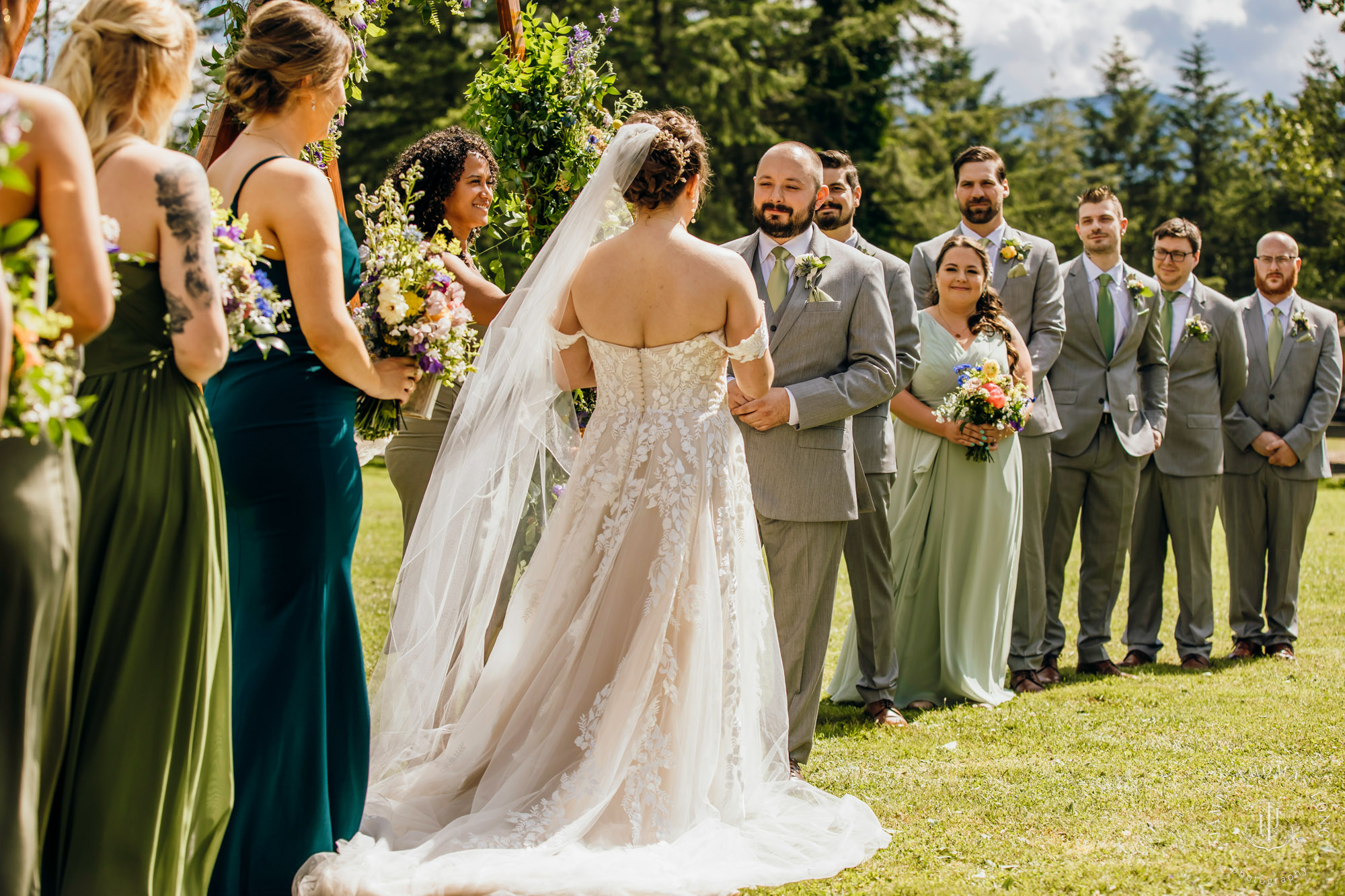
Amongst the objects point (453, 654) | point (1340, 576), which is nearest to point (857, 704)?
point (453, 654)

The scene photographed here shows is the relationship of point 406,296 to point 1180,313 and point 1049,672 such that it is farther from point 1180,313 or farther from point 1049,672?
point 1180,313

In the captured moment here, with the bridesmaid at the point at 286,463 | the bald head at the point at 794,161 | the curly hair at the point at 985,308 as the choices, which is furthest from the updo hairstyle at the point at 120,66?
the curly hair at the point at 985,308

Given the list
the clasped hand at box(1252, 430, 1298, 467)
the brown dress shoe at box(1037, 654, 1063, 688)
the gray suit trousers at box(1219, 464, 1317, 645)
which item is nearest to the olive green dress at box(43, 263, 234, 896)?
the brown dress shoe at box(1037, 654, 1063, 688)

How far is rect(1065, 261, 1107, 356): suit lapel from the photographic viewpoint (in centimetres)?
750

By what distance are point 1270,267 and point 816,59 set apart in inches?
1045

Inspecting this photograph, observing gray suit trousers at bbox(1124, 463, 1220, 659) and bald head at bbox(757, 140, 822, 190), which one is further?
gray suit trousers at bbox(1124, 463, 1220, 659)

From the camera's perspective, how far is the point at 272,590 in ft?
11.7

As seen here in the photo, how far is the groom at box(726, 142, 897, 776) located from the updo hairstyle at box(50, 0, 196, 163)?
2727mm

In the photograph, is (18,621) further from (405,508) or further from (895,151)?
(895,151)

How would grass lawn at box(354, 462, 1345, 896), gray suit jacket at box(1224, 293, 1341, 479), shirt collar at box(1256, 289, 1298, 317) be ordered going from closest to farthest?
grass lawn at box(354, 462, 1345, 896), gray suit jacket at box(1224, 293, 1341, 479), shirt collar at box(1256, 289, 1298, 317)

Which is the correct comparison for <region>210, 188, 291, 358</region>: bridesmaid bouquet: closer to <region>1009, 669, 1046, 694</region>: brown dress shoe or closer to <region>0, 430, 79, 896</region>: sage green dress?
<region>0, 430, 79, 896</region>: sage green dress

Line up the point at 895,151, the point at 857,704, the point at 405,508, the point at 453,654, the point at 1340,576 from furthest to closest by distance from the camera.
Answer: the point at 895,151 → the point at 1340,576 → the point at 857,704 → the point at 405,508 → the point at 453,654

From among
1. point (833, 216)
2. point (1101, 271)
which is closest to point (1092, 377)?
point (1101, 271)

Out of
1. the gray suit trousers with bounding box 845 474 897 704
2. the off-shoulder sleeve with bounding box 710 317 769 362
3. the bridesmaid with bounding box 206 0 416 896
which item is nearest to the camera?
the bridesmaid with bounding box 206 0 416 896
